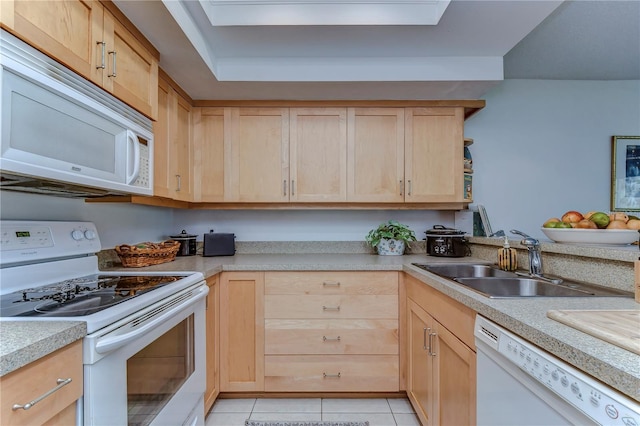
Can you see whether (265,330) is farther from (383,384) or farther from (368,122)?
(368,122)

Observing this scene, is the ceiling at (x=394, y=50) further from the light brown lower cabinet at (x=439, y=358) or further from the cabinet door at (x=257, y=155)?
the light brown lower cabinet at (x=439, y=358)

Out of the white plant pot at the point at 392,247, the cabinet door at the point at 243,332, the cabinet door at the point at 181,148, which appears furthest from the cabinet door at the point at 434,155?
the cabinet door at the point at 181,148

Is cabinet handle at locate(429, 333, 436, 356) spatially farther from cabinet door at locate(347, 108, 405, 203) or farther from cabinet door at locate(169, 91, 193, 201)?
cabinet door at locate(169, 91, 193, 201)

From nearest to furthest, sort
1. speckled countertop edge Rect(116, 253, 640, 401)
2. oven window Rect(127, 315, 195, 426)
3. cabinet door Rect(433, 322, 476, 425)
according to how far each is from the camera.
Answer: speckled countertop edge Rect(116, 253, 640, 401), oven window Rect(127, 315, 195, 426), cabinet door Rect(433, 322, 476, 425)

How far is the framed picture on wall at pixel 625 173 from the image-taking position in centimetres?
258

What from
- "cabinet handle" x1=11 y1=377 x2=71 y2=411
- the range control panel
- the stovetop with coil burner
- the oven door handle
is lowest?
"cabinet handle" x1=11 y1=377 x2=71 y2=411

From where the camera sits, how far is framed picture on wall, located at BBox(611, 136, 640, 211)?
8.45 ft

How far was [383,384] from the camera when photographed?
1969 mm

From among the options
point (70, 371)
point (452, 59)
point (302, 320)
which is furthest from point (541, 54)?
point (70, 371)

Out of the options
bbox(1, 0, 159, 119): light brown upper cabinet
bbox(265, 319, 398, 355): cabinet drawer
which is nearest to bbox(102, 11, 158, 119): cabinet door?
bbox(1, 0, 159, 119): light brown upper cabinet

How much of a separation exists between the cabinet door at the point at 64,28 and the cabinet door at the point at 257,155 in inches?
45.6

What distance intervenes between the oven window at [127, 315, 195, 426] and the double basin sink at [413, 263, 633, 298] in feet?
3.97

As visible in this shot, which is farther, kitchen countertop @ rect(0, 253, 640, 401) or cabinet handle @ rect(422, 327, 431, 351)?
cabinet handle @ rect(422, 327, 431, 351)

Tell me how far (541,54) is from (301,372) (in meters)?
2.75
